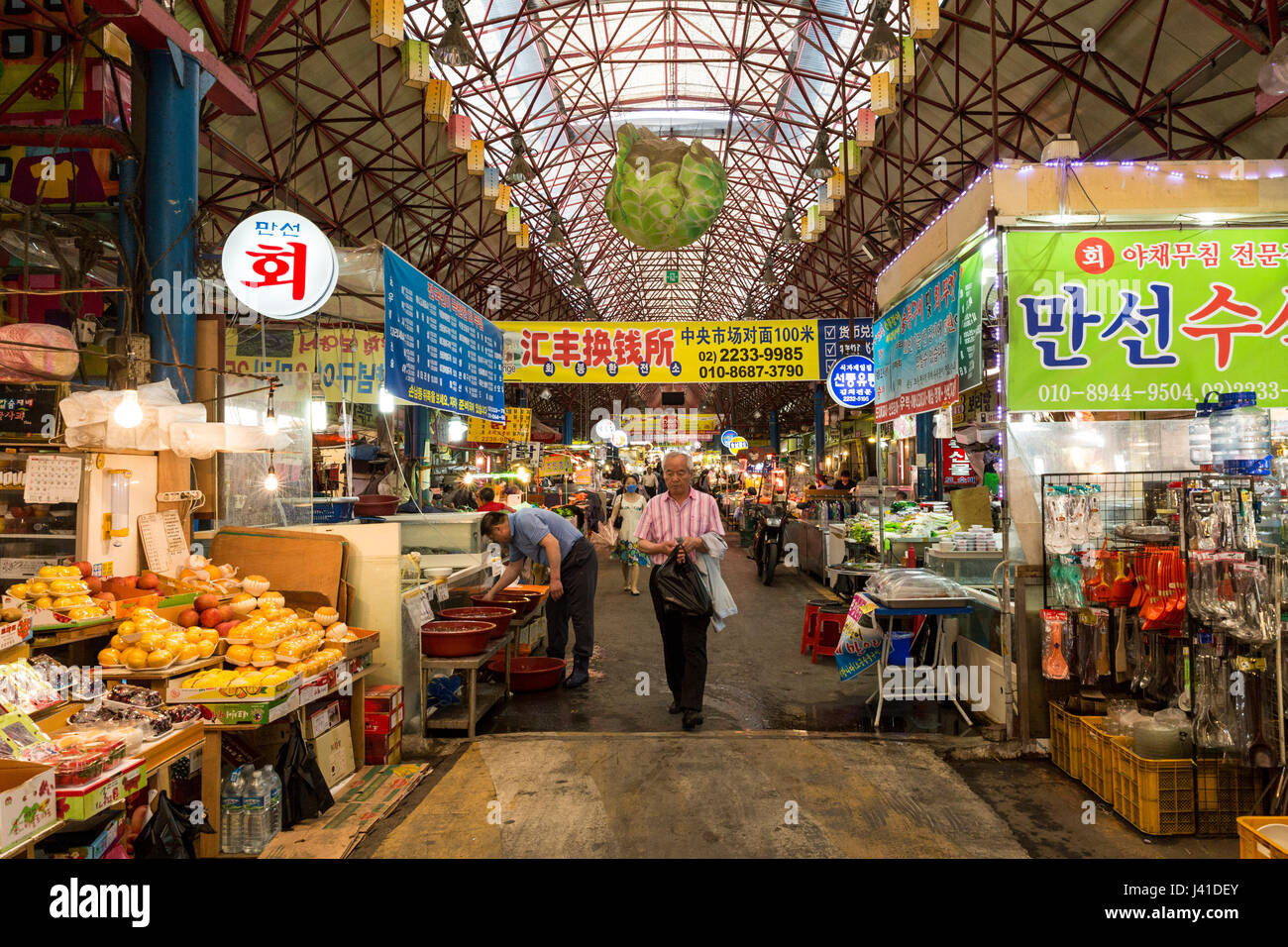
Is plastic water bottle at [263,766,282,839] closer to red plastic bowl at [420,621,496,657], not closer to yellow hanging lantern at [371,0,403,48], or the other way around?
red plastic bowl at [420,621,496,657]

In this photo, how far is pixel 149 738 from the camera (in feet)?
8.86

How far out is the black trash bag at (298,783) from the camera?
11.1 ft

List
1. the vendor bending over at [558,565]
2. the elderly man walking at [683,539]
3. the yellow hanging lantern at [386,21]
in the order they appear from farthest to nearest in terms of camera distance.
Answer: the yellow hanging lantern at [386,21] < the vendor bending over at [558,565] < the elderly man walking at [683,539]

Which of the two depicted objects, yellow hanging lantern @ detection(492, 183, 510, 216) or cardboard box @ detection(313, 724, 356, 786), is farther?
yellow hanging lantern @ detection(492, 183, 510, 216)

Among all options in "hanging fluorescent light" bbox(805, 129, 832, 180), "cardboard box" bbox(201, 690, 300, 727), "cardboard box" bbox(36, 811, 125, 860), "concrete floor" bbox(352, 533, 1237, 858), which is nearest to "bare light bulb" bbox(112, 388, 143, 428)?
"cardboard box" bbox(201, 690, 300, 727)

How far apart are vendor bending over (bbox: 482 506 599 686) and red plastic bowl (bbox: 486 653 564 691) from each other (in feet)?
0.38

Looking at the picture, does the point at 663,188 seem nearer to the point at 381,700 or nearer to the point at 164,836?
the point at 381,700

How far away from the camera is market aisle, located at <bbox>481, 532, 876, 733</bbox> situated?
5.12m

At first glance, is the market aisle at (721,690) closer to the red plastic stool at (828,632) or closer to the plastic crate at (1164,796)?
the red plastic stool at (828,632)

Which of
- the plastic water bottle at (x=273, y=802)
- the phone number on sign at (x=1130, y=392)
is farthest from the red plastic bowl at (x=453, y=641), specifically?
the phone number on sign at (x=1130, y=392)

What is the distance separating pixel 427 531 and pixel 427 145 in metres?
11.4

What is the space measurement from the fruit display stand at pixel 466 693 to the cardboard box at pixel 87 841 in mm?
2124

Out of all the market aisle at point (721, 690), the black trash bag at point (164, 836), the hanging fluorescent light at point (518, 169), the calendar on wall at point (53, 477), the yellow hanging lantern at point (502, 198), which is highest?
the hanging fluorescent light at point (518, 169)
